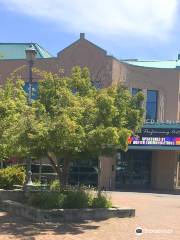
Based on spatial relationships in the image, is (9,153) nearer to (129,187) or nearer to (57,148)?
(57,148)

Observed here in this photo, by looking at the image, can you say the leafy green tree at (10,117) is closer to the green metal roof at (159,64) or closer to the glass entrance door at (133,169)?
the glass entrance door at (133,169)

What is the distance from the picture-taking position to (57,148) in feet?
52.4

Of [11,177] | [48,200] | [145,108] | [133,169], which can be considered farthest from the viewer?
[133,169]

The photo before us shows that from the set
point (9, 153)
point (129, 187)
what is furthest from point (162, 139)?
point (9, 153)

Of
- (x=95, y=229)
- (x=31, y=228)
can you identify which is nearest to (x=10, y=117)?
(x=31, y=228)

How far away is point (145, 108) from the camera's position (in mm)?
35875

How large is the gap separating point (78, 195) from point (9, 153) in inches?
111

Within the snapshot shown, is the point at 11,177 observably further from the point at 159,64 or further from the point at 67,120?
the point at 159,64

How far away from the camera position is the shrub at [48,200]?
1584 centimetres

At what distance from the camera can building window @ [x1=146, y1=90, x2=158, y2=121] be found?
38.8 metres

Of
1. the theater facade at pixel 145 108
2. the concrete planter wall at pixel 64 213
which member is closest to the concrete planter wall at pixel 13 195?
the concrete planter wall at pixel 64 213

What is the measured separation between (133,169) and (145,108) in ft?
15.6

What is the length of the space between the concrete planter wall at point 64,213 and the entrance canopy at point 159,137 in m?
17.8

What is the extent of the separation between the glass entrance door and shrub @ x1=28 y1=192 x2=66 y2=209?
20.7m
